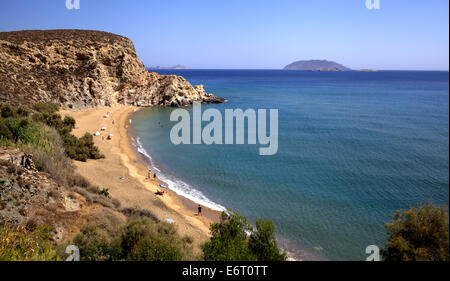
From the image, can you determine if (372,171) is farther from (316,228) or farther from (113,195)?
(113,195)

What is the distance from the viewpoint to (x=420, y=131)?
3394cm

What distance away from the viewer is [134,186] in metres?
22.5

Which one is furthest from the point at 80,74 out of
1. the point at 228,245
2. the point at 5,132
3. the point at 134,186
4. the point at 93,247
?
the point at 228,245

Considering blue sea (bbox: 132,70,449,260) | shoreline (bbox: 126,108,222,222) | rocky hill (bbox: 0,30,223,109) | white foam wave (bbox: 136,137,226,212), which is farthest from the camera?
rocky hill (bbox: 0,30,223,109)

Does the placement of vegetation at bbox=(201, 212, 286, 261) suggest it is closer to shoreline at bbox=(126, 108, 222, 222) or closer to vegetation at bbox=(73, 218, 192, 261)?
vegetation at bbox=(73, 218, 192, 261)

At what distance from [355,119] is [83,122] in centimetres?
4593

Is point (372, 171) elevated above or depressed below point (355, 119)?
below

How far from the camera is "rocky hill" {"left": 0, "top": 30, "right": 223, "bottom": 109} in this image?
1808 inches

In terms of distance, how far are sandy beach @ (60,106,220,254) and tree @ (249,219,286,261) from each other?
419cm

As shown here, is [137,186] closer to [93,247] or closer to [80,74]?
[93,247]

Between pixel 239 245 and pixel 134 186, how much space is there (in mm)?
14725

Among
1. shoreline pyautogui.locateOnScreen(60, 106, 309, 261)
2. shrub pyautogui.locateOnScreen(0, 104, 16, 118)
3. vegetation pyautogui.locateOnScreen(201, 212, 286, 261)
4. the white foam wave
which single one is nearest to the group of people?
shoreline pyautogui.locateOnScreen(60, 106, 309, 261)

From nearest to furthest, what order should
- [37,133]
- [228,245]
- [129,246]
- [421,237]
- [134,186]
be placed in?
[421,237] → [228,245] → [129,246] → [37,133] → [134,186]
